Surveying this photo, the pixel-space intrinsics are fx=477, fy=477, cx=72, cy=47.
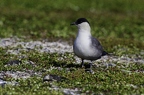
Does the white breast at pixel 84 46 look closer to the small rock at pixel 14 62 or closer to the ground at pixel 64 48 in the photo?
the ground at pixel 64 48

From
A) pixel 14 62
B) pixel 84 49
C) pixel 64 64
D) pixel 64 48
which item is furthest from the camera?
pixel 64 48

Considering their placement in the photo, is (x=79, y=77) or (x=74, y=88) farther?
(x=79, y=77)

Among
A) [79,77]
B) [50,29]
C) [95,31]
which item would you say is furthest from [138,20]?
[79,77]

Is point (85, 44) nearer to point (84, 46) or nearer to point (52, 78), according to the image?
point (84, 46)

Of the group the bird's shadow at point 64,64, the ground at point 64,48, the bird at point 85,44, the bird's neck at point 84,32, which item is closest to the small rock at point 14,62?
the ground at point 64,48

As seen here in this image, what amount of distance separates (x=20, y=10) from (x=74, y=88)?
95.9 feet

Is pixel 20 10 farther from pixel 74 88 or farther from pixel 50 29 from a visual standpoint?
pixel 74 88

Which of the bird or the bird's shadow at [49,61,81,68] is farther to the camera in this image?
the bird's shadow at [49,61,81,68]

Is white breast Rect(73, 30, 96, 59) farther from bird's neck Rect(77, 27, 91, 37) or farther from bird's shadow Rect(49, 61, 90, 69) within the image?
bird's shadow Rect(49, 61, 90, 69)

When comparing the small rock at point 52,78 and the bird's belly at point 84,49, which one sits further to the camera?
the bird's belly at point 84,49

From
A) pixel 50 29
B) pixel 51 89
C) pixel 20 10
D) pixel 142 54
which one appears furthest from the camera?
pixel 20 10

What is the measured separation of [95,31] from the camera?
41.0 m

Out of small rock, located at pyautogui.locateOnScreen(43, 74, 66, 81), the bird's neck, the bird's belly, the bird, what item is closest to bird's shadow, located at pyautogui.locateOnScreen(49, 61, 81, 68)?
the bird

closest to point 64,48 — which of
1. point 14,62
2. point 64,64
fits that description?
point 64,64
